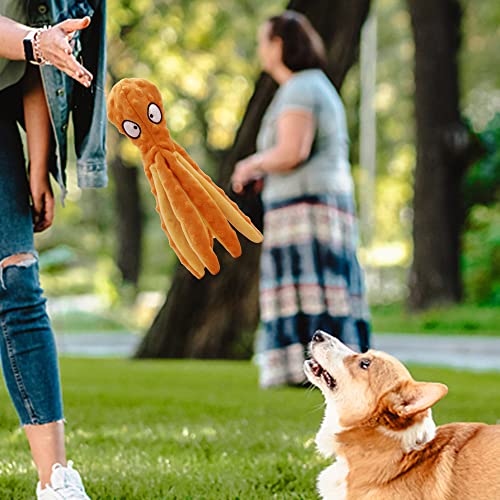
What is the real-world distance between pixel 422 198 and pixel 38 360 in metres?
14.8

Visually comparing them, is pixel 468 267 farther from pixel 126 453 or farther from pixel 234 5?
pixel 126 453

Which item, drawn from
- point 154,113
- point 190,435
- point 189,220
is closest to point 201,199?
point 189,220

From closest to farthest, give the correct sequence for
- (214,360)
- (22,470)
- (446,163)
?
(22,470), (214,360), (446,163)

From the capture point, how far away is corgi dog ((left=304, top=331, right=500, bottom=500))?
3.13 meters

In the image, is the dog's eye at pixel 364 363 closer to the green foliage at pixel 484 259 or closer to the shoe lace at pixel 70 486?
the shoe lace at pixel 70 486

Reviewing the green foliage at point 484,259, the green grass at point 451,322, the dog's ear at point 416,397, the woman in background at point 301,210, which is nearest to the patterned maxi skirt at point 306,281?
the woman in background at point 301,210

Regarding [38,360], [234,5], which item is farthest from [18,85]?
[234,5]

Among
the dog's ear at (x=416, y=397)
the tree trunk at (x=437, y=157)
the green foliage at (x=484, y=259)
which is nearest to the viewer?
the dog's ear at (x=416, y=397)

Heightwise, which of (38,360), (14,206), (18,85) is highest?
(18,85)

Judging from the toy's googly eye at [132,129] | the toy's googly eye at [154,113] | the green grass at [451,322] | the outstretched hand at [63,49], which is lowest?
the green grass at [451,322]

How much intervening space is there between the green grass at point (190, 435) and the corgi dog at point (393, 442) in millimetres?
574

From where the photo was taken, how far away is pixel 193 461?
175 inches

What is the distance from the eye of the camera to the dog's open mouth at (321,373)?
3461mm

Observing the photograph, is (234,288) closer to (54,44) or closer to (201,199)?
(201,199)
